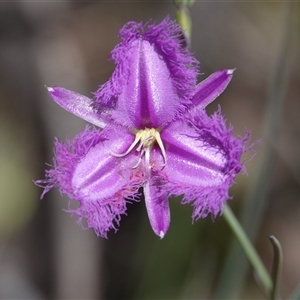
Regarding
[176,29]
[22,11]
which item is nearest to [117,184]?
[176,29]

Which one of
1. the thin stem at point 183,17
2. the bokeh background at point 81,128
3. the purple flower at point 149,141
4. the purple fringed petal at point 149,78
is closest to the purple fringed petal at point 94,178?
the purple flower at point 149,141

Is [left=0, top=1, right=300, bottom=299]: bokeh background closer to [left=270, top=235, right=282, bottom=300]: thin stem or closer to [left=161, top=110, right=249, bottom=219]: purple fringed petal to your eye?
[left=270, top=235, right=282, bottom=300]: thin stem

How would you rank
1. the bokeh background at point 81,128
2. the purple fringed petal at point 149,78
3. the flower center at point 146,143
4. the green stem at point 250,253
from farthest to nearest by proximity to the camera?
the bokeh background at point 81,128 → the green stem at point 250,253 → the flower center at point 146,143 → the purple fringed petal at point 149,78

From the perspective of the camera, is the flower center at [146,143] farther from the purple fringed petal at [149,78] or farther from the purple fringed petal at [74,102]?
the purple fringed petal at [74,102]

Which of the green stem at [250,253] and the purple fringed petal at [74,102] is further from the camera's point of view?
the green stem at [250,253]

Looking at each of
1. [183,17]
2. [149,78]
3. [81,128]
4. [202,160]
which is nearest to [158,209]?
[202,160]

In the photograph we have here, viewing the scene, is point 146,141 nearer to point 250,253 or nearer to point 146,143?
point 146,143

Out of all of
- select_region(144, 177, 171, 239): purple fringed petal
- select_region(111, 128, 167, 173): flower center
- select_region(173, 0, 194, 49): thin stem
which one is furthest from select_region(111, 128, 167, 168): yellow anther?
select_region(173, 0, 194, 49): thin stem

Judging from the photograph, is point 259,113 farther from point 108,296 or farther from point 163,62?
point 163,62
